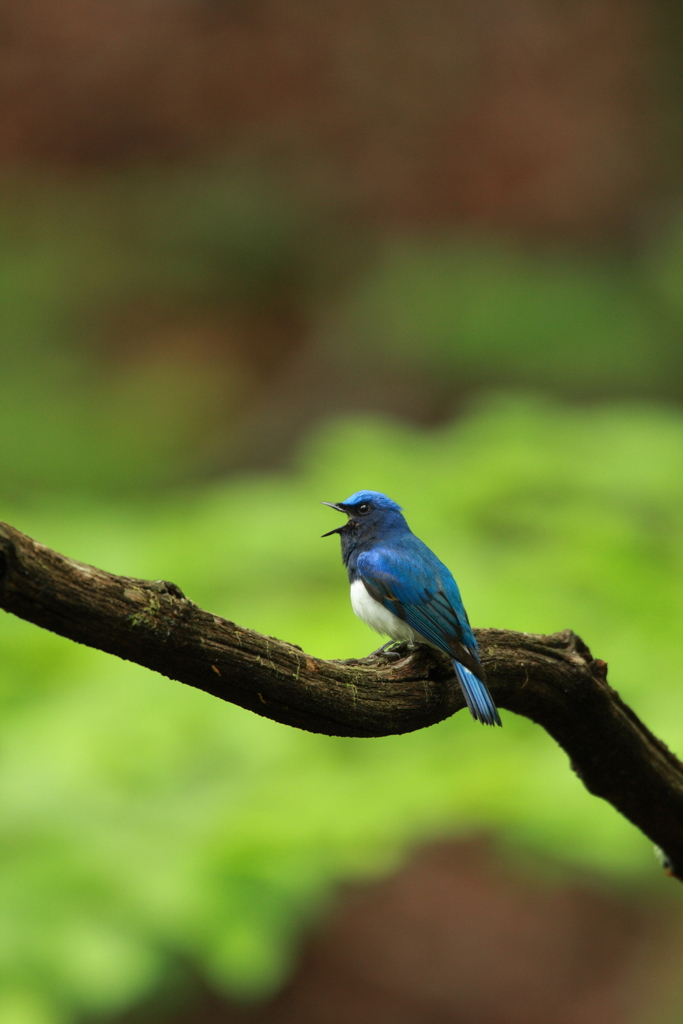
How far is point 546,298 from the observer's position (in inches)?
442

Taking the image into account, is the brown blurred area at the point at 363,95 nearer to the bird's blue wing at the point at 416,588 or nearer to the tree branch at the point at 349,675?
the bird's blue wing at the point at 416,588

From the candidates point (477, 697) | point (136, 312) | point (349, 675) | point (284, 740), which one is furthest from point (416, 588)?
point (136, 312)

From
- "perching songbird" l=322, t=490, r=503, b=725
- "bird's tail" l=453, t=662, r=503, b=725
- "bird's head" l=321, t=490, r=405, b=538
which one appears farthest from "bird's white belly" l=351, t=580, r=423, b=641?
"bird's tail" l=453, t=662, r=503, b=725

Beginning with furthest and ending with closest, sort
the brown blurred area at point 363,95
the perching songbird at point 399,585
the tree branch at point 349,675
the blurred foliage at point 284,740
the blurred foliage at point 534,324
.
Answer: the brown blurred area at point 363,95
the blurred foliage at point 534,324
the blurred foliage at point 284,740
the perching songbird at point 399,585
the tree branch at point 349,675

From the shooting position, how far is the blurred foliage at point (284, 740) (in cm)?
405

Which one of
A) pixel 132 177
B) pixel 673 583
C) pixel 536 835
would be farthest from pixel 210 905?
pixel 132 177

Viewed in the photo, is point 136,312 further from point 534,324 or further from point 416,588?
point 416,588

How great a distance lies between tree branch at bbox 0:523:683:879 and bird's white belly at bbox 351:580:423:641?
0.46m

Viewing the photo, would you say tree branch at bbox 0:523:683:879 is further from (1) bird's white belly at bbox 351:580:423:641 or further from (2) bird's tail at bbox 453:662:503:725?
(1) bird's white belly at bbox 351:580:423:641

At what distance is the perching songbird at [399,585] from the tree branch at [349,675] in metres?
0.10

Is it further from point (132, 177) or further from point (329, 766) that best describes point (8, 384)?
point (329, 766)

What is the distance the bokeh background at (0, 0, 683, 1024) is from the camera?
14.4 ft

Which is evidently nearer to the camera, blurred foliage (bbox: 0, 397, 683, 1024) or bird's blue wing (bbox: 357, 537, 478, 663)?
bird's blue wing (bbox: 357, 537, 478, 663)

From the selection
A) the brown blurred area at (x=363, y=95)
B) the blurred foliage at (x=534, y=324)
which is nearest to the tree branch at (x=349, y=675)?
the blurred foliage at (x=534, y=324)
